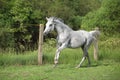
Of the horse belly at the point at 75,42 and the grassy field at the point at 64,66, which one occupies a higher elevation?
the horse belly at the point at 75,42

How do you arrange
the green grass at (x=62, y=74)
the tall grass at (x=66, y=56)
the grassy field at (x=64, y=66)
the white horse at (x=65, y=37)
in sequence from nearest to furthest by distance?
the green grass at (x=62, y=74), the grassy field at (x=64, y=66), the white horse at (x=65, y=37), the tall grass at (x=66, y=56)

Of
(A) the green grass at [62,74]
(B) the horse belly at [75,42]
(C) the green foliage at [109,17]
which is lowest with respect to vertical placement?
(A) the green grass at [62,74]

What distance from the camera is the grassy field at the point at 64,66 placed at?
9.41 meters

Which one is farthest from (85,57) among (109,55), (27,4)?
(27,4)

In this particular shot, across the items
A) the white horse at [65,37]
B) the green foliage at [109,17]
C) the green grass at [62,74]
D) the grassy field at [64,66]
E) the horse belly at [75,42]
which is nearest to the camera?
the green grass at [62,74]

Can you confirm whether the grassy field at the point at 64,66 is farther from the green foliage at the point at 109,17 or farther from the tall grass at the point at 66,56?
the green foliage at the point at 109,17

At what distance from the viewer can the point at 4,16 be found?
2366 cm

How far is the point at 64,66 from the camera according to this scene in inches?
448

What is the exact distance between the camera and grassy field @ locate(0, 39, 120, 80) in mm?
9406

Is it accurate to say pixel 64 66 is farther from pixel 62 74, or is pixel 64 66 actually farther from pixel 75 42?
pixel 62 74

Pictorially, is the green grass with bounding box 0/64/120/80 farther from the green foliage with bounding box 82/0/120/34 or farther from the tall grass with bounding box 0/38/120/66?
the green foliage with bounding box 82/0/120/34

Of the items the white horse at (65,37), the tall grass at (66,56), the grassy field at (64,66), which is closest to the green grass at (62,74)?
the grassy field at (64,66)

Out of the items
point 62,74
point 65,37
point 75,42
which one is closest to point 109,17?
point 75,42

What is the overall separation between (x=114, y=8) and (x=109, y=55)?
25.1 ft
